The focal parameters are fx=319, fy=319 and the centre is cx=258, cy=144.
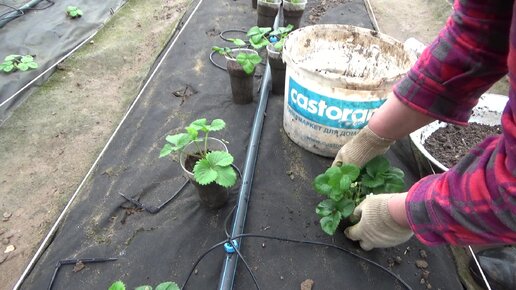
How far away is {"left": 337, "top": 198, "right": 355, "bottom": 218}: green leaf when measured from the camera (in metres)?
1.08

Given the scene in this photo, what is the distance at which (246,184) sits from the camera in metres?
1.37

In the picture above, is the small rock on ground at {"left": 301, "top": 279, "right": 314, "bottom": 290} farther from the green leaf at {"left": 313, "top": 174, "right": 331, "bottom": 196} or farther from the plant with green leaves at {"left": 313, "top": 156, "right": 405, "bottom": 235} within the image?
the green leaf at {"left": 313, "top": 174, "right": 331, "bottom": 196}

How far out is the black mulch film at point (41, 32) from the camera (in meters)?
2.33

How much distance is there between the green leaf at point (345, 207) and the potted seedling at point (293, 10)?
1.62m

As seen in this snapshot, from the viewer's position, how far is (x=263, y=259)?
1.18 metres

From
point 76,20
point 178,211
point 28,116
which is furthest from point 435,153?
A: point 76,20

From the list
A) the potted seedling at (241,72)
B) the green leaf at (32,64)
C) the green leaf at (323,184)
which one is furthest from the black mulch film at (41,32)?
the green leaf at (323,184)

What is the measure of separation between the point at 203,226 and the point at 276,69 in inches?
37.0

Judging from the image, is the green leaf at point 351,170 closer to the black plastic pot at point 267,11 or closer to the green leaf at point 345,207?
the green leaf at point 345,207

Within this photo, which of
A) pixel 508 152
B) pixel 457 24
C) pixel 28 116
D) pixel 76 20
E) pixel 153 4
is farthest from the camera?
pixel 153 4

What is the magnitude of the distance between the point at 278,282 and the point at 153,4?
11.0 ft

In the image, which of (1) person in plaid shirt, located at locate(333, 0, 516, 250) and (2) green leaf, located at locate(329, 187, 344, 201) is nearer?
(1) person in plaid shirt, located at locate(333, 0, 516, 250)

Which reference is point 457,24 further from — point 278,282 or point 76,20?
point 76,20

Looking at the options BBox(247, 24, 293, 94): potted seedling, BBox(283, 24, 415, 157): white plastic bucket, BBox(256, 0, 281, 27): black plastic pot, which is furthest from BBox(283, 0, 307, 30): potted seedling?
BBox(283, 24, 415, 157): white plastic bucket
